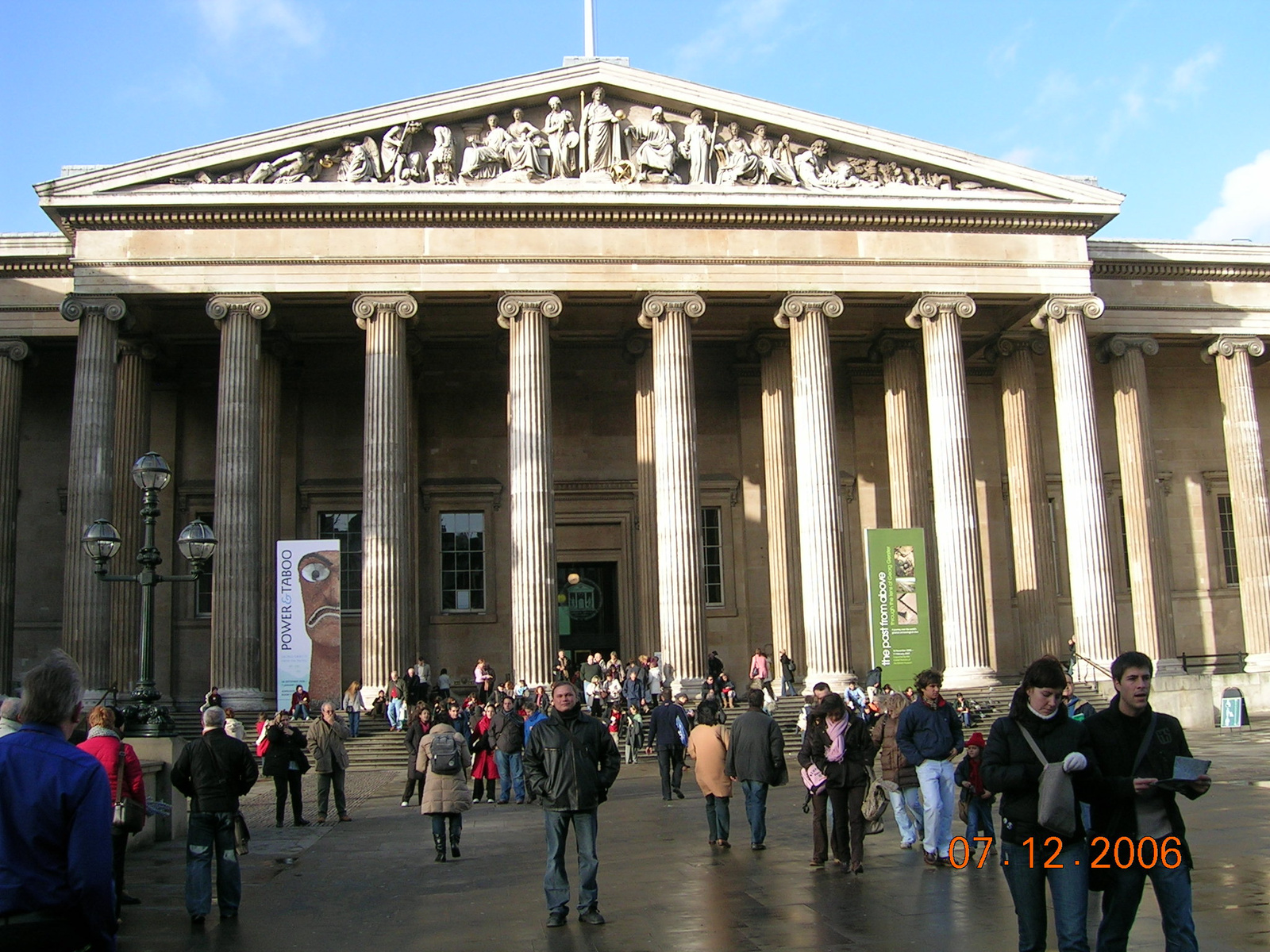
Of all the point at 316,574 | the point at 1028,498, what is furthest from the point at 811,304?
the point at 316,574

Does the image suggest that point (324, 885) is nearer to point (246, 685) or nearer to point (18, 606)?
point (246, 685)

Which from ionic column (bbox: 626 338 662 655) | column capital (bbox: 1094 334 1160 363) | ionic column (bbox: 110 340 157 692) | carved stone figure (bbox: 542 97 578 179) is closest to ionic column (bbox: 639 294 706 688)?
ionic column (bbox: 626 338 662 655)

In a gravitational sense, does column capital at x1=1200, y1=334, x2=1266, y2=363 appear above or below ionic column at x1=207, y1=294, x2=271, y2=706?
above

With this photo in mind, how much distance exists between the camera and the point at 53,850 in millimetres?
4766

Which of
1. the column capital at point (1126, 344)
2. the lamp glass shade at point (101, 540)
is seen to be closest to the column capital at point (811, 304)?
the column capital at point (1126, 344)

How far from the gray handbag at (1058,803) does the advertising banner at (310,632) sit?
21680mm

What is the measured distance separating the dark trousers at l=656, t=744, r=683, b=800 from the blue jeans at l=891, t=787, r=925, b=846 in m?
6.69

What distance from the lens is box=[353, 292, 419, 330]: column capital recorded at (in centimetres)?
3020

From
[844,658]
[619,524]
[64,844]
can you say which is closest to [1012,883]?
[64,844]

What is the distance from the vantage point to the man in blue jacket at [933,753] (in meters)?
12.2

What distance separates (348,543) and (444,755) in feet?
75.7

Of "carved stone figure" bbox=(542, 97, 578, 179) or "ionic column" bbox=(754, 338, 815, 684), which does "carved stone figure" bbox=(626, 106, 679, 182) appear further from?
"ionic column" bbox=(754, 338, 815, 684)
